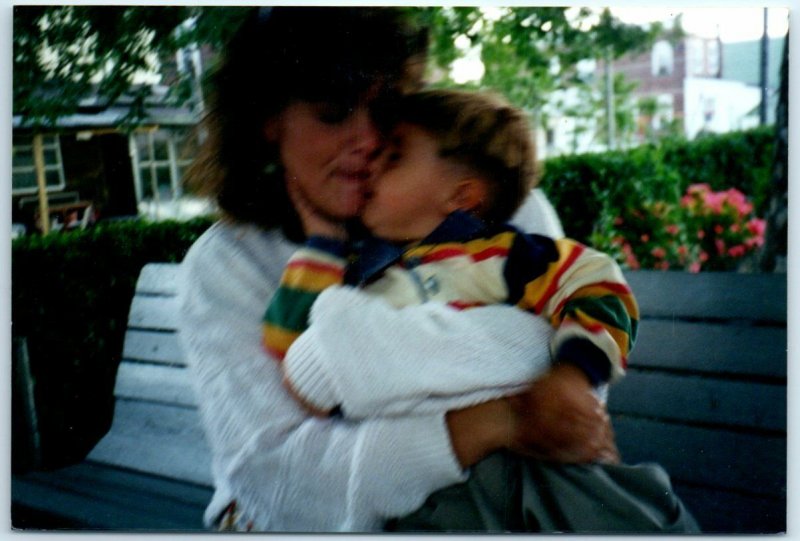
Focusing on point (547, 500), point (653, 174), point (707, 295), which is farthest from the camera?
point (653, 174)

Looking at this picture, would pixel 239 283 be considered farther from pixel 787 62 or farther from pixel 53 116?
pixel 787 62

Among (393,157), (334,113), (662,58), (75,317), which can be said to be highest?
(662,58)

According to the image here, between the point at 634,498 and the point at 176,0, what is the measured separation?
165 centimetres

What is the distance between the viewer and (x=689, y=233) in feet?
6.56

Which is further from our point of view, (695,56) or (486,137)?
(695,56)

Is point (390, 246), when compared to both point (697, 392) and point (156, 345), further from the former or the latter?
point (697, 392)

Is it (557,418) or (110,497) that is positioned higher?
(557,418)

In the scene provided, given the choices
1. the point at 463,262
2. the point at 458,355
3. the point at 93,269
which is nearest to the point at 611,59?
the point at 463,262

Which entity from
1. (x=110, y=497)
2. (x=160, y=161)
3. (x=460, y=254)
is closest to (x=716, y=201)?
(x=460, y=254)

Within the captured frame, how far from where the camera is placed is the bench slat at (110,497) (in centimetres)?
205

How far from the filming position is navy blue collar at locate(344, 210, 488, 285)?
5.78 feet

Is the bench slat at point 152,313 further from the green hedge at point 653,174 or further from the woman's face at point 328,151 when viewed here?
the green hedge at point 653,174

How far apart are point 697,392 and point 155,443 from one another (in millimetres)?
1403

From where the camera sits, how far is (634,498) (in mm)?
1745
